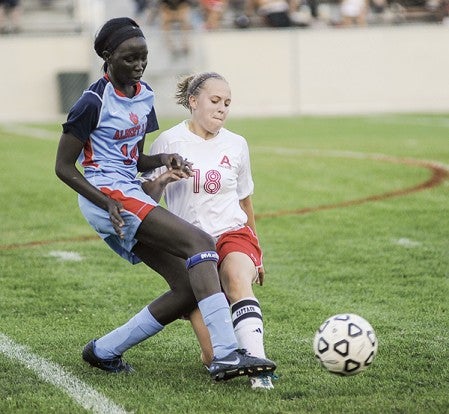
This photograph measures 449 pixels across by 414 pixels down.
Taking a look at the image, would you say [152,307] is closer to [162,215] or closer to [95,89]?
[162,215]

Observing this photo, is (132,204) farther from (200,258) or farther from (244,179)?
(244,179)

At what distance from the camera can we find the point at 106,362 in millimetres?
5516

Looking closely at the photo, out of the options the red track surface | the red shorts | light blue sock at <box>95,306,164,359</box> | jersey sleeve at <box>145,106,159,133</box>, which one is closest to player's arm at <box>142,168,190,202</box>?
jersey sleeve at <box>145,106,159,133</box>

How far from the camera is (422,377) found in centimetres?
533

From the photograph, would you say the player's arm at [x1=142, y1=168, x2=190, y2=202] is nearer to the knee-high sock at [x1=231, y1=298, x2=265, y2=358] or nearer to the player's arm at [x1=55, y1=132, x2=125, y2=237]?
the player's arm at [x1=55, y1=132, x2=125, y2=237]

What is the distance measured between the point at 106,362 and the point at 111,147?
1.09m

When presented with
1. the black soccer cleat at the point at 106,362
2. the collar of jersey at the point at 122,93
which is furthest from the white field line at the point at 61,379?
the collar of jersey at the point at 122,93

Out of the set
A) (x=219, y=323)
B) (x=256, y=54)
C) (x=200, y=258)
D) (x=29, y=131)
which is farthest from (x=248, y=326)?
(x=256, y=54)

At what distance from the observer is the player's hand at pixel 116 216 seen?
5.15 meters

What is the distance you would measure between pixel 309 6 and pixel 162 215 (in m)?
23.6

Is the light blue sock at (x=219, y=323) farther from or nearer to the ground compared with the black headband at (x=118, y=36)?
nearer to the ground

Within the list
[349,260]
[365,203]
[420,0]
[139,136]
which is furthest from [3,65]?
[139,136]

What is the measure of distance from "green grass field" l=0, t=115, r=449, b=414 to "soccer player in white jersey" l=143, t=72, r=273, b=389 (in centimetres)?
55

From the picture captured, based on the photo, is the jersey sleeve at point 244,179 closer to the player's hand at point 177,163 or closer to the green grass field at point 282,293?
the player's hand at point 177,163
